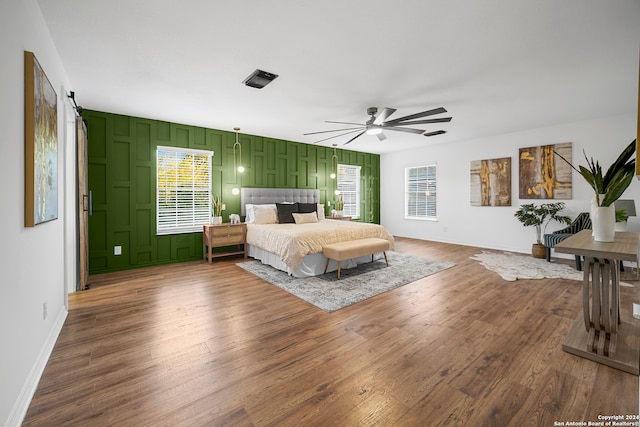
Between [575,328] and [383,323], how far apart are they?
1654mm

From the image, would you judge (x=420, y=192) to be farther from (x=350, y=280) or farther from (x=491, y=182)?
(x=350, y=280)

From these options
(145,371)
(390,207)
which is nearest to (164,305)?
(145,371)

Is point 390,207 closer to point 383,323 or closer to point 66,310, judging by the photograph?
point 383,323

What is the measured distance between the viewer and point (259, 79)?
3260 millimetres

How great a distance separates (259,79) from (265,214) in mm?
2889

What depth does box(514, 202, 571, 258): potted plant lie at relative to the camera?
5324 millimetres

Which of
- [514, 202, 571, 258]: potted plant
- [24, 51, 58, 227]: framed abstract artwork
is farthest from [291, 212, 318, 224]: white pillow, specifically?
[514, 202, 571, 258]: potted plant

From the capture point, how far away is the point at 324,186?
292 inches

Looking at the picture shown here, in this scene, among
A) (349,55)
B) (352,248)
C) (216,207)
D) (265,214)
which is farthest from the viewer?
(265,214)

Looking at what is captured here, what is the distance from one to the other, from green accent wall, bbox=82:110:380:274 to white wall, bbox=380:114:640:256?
4328 mm

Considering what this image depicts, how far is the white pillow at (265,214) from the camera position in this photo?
18.1 feet

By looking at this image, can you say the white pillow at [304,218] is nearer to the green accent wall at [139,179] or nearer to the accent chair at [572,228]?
the green accent wall at [139,179]

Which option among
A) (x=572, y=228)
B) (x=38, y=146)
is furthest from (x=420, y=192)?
(x=38, y=146)

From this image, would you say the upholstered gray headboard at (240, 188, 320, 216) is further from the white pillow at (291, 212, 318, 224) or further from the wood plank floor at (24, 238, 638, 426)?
the wood plank floor at (24, 238, 638, 426)
